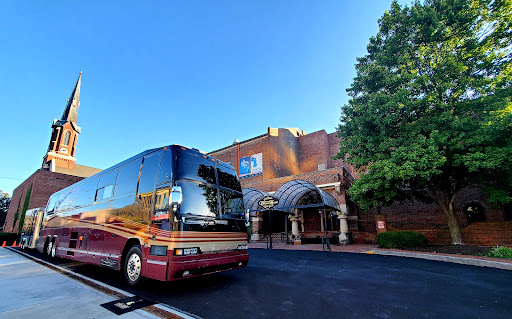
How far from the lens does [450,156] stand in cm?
1205

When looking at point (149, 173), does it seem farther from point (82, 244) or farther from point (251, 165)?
point (251, 165)

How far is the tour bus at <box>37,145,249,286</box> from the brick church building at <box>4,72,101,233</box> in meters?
32.1

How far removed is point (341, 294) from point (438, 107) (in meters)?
12.3

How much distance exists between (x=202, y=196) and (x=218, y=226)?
80 cm

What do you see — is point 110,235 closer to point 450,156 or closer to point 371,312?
point 371,312

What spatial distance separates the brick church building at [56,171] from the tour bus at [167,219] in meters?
32.1

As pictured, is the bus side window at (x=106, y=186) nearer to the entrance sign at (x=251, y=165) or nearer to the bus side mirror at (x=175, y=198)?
the bus side mirror at (x=175, y=198)

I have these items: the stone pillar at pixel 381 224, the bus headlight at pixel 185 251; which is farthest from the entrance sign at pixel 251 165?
the bus headlight at pixel 185 251

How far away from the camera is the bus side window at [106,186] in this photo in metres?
7.18

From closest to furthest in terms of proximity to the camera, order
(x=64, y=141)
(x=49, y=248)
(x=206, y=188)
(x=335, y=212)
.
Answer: (x=206, y=188), (x=49, y=248), (x=335, y=212), (x=64, y=141)

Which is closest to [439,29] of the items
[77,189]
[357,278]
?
[357,278]

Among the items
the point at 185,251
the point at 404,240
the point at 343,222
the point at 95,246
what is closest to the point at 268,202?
the point at 343,222

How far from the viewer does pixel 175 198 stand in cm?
455

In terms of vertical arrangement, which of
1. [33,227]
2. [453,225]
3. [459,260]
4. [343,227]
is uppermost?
[453,225]
